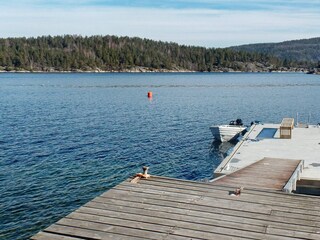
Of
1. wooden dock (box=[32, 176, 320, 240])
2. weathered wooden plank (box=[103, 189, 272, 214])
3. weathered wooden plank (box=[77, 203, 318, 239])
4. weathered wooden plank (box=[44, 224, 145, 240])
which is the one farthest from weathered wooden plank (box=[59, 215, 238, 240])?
weathered wooden plank (box=[103, 189, 272, 214])

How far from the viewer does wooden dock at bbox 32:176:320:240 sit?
28.6ft

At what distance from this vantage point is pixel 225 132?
39375 millimetres

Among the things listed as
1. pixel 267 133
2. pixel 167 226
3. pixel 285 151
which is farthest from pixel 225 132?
pixel 167 226

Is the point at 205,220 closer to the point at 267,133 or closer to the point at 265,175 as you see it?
the point at 265,175

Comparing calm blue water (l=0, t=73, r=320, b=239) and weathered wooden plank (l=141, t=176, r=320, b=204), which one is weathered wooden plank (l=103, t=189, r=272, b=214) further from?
Answer: calm blue water (l=0, t=73, r=320, b=239)

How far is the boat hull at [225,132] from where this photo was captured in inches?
1535

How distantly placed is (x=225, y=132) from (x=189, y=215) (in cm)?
3011

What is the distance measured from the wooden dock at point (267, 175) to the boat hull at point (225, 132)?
15.9 m

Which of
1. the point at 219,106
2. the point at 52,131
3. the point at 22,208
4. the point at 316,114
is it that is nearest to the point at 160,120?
the point at 52,131

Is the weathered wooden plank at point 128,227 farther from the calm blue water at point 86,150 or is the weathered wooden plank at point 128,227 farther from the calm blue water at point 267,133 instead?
the calm blue water at point 267,133

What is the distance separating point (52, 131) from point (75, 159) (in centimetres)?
1305

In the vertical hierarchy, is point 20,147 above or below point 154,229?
below

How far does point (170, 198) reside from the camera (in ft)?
36.2

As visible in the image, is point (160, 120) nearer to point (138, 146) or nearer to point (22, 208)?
point (138, 146)
